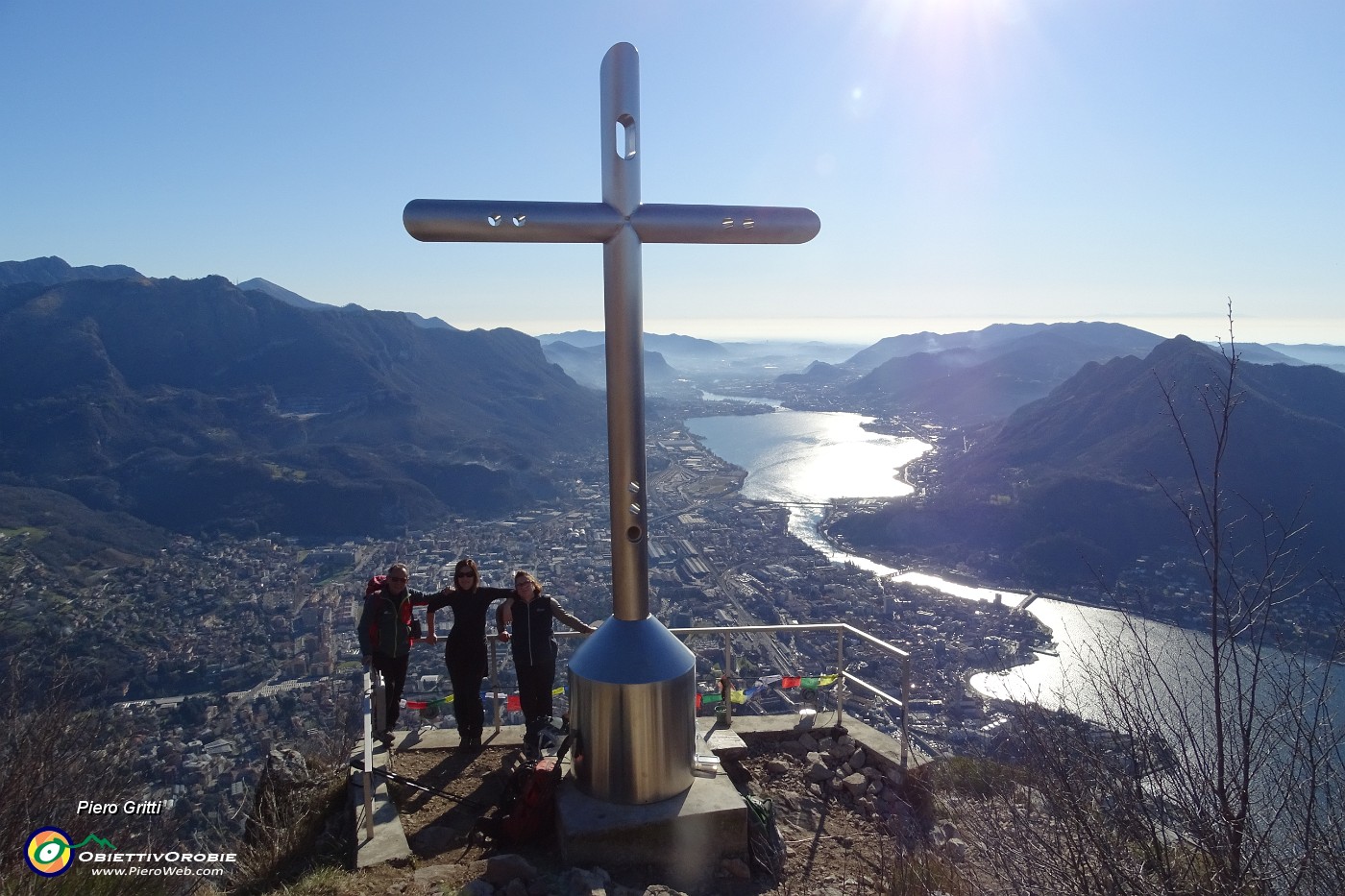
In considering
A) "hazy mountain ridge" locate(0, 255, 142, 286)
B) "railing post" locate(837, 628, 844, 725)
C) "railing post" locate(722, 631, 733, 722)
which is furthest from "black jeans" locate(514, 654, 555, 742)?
"hazy mountain ridge" locate(0, 255, 142, 286)

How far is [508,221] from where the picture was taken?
4129 millimetres

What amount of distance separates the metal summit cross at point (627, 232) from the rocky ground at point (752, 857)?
1.83m

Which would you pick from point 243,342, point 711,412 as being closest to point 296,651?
point 243,342

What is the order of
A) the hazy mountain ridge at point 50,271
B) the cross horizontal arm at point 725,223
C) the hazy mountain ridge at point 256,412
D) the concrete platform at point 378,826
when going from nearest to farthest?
the cross horizontal arm at point 725,223 < the concrete platform at point 378,826 < the hazy mountain ridge at point 256,412 < the hazy mountain ridge at point 50,271

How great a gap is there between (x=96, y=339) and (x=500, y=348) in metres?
34.3

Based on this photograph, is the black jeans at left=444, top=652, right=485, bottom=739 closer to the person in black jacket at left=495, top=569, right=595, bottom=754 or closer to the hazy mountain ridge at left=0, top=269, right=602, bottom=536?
the person in black jacket at left=495, top=569, right=595, bottom=754

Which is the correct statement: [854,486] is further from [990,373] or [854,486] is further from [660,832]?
[660,832]

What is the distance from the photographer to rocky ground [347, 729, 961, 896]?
13.6 ft

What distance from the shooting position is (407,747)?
6.23 metres

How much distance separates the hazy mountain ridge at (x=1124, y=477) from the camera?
955 inches

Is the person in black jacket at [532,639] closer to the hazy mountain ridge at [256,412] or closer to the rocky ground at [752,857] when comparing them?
the rocky ground at [752,857]

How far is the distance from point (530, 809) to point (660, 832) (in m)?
0.86

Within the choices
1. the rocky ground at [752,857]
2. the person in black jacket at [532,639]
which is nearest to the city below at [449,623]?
the person in black jacket at [532,639]

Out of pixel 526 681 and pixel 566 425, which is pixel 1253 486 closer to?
pixel 526 681
